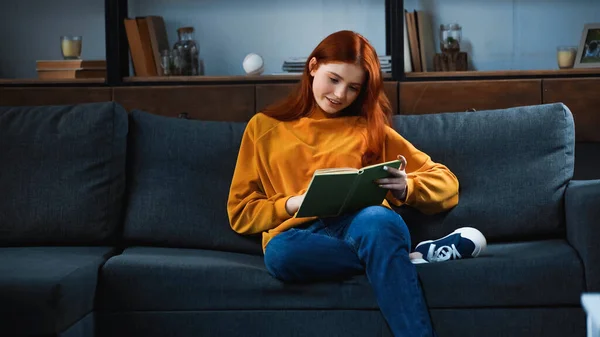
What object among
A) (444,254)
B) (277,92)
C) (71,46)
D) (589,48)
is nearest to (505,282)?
(444,254)

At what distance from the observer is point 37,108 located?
2830 millimetres

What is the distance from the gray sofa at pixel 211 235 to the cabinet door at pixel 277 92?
0.42 meters

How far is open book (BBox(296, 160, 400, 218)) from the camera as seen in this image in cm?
214

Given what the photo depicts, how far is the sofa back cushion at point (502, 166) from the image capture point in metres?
2.58

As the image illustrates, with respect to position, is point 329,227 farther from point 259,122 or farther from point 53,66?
point 53,66

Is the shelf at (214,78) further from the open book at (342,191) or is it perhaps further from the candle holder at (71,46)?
the open book at (342,191)

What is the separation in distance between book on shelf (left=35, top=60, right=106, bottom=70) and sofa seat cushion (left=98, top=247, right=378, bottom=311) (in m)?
1.26

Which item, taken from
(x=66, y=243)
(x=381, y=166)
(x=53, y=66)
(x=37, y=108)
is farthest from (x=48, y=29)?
(x=381, y=166)

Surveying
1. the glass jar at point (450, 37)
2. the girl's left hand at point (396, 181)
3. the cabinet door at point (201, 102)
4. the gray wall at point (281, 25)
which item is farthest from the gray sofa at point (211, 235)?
the gray wall at point (281, 25)

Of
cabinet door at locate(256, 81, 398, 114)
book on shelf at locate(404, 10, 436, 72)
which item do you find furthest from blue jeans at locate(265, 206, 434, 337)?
book on shelf at locate(404, 10, 436, 72)

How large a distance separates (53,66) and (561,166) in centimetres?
195

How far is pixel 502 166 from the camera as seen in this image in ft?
8.64

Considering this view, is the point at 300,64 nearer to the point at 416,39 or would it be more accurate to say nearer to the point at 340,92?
the point at 416,39

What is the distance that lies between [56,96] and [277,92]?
2.78 feet
